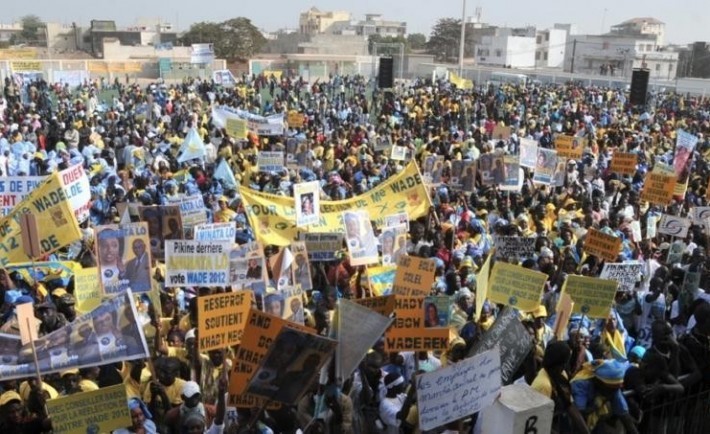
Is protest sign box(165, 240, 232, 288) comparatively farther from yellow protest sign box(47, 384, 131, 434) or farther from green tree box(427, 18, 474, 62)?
green tree box(427, 18, 474, 62)

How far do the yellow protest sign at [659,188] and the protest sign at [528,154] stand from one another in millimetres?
2424

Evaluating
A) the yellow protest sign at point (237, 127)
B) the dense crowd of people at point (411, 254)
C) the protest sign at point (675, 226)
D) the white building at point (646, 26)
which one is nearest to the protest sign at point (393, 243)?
the dense crowd of people at point (411, 254)

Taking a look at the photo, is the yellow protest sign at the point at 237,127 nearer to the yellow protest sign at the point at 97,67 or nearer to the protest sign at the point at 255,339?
the protest sign at the point at 255,339

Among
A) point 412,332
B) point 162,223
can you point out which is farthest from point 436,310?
point 162,223

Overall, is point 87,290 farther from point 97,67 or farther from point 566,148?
point 97,67

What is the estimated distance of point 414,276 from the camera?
688 cm

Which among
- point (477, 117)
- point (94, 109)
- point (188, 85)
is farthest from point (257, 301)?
point (188, 85)

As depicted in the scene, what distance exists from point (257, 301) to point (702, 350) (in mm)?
3836

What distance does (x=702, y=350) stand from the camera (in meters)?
5.61

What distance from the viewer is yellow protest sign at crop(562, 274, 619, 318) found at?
6.16 metres

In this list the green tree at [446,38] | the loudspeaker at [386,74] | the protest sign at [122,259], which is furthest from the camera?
the green tree at [446,38]

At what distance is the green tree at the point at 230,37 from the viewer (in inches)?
2817

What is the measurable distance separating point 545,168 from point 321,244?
5758 millimetres

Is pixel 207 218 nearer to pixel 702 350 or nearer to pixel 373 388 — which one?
pixel 373 388
